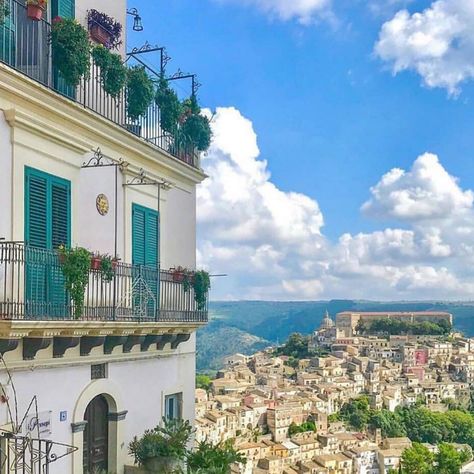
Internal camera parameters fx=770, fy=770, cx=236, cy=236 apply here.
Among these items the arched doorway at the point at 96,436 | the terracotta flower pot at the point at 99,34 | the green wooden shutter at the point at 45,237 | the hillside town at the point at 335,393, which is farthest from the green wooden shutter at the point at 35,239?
the hillside town at the point at 335,393

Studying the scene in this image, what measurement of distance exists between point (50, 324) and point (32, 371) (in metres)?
0.81

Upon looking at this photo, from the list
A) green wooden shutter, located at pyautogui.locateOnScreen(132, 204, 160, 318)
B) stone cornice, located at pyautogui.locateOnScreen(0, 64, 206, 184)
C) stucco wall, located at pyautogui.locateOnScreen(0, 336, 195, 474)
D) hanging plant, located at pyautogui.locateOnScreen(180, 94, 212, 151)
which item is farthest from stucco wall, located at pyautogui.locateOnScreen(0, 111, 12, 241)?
hanging plant, located at pyautogui.locateOnScreen(180, 94, 212, 151)

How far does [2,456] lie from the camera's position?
7.05 metres

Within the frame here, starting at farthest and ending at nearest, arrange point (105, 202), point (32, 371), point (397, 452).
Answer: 1. point (397, 452)
2. point (105, 202)
3. point (32, 371)

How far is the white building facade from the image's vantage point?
7137mm

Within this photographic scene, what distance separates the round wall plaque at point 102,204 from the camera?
29.2 feet

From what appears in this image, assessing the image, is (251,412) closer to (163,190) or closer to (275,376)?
(275,376)

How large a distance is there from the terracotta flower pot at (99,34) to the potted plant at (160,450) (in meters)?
4.86

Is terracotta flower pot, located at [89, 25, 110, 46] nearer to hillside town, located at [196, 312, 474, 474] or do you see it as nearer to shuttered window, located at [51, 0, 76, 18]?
shuttered window, located at [51, 0, 76, 18]

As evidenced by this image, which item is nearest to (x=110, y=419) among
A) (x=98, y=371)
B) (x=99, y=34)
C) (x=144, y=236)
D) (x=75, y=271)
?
(x=98, y=371)

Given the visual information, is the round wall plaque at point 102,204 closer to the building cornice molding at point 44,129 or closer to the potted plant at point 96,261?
the building cornice molding at point 44,129

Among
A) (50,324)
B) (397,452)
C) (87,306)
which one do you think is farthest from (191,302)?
(397,452)

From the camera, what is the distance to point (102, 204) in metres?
8.99

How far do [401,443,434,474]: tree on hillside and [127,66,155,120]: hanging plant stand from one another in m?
70.9
